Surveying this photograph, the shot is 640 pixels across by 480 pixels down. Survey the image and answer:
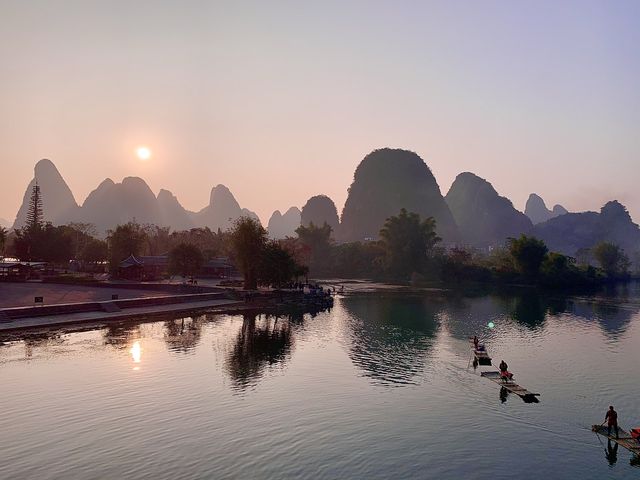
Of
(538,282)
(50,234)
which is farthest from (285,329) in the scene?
(538,282)

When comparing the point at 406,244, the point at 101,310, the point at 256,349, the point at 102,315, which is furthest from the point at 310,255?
the point at 256,349

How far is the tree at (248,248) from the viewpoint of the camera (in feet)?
274

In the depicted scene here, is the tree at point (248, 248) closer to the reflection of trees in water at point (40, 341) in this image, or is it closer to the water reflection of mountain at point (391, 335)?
the water reflection of mountain at point (391, 335)

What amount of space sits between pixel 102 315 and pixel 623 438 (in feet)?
157

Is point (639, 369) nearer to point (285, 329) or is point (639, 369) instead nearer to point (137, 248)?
point (285, 329)

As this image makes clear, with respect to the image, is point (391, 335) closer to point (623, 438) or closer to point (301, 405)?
point (301, 405)

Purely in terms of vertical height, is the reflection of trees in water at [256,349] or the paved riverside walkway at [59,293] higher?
the paved riverside walkway at [59,293]

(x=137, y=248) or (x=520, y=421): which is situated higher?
(x=137, y=248)

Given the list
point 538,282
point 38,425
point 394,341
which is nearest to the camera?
point 38,425

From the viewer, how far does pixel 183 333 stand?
170ft

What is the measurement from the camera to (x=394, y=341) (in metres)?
52.4

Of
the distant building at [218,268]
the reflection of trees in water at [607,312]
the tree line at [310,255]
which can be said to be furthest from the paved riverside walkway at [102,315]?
the reflection of trees in water at [607,312]

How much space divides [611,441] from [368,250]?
5926 inches

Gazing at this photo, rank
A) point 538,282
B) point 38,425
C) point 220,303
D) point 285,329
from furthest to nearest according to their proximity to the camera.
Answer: point 538,282 < point 220,303 < point 285,329 < point 38,425
